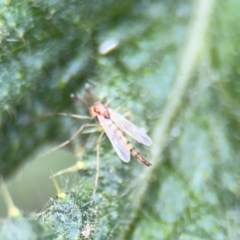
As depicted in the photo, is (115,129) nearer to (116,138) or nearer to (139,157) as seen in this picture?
(116,138)

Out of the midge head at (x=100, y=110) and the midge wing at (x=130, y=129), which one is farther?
the midge head at (x=100, y=110)

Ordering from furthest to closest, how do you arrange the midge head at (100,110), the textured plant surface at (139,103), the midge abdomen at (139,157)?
the midge head at (100,110), the midge abdomen at (139,157), the textured plant surface at (139,103)

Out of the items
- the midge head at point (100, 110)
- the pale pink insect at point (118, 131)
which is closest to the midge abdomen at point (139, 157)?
the pale pink insect at point (118, 131)

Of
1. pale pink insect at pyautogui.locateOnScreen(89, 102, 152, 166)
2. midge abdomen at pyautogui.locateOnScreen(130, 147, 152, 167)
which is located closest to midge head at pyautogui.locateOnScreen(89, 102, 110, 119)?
pale pink insect at pyautogui.locateOnScreen(89, 102, 152, 166)

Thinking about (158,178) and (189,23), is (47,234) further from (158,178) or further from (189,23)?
(189,23)

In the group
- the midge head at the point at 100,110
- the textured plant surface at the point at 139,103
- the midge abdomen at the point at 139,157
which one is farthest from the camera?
the midge head at the point at 100,110

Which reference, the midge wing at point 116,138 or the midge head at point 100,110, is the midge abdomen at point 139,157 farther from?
the midge head at point 100,110

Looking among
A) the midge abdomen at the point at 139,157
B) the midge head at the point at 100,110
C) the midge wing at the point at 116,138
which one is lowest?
the midge abdomen at the point at 139,157

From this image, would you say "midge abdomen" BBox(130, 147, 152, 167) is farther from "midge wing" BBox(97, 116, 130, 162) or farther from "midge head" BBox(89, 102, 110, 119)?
"midge head" BBox(89, 102, 110, 119)
